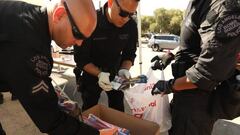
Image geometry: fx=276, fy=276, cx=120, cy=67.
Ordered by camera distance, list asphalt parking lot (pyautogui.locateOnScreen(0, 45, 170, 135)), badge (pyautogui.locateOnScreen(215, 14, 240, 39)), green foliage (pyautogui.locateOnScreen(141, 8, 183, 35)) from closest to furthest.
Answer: badge (pyautogui.locateOnScreen(215, 14, 240, 39)), asphalt parking lot (pyautogui.locateOnScreen(0, 45, 170, 135)), green foliage (pyautogui.locateOnScreen(141, 8, 183, 35))

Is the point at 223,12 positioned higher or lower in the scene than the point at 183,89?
higher

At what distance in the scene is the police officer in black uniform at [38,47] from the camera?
1.09 metres

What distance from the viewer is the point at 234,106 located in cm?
171

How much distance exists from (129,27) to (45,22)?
1.26m

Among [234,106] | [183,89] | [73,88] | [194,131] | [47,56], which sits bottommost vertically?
[73,88]

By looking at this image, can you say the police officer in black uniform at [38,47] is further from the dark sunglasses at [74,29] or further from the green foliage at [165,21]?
the green foliage at [165,21]

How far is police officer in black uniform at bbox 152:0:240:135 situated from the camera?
1.39 metres

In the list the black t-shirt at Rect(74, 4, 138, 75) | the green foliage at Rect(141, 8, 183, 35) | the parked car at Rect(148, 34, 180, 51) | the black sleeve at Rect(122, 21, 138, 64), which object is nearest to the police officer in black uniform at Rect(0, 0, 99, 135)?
the black t-shirt at Rect(74, 4, 138, 75)

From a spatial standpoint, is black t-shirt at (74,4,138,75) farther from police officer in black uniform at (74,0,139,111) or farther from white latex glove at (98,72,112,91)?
white latex glove at (98,72,112,91)

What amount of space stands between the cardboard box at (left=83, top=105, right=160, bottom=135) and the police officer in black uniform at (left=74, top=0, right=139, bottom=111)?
37 centimetres

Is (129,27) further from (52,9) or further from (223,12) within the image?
(52,9)

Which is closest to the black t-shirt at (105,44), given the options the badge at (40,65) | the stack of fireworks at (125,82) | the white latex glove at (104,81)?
the white latex glove at (104,81)

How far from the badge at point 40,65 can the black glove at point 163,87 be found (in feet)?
2.82

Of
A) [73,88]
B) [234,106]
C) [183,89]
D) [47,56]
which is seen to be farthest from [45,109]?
[73,88]
